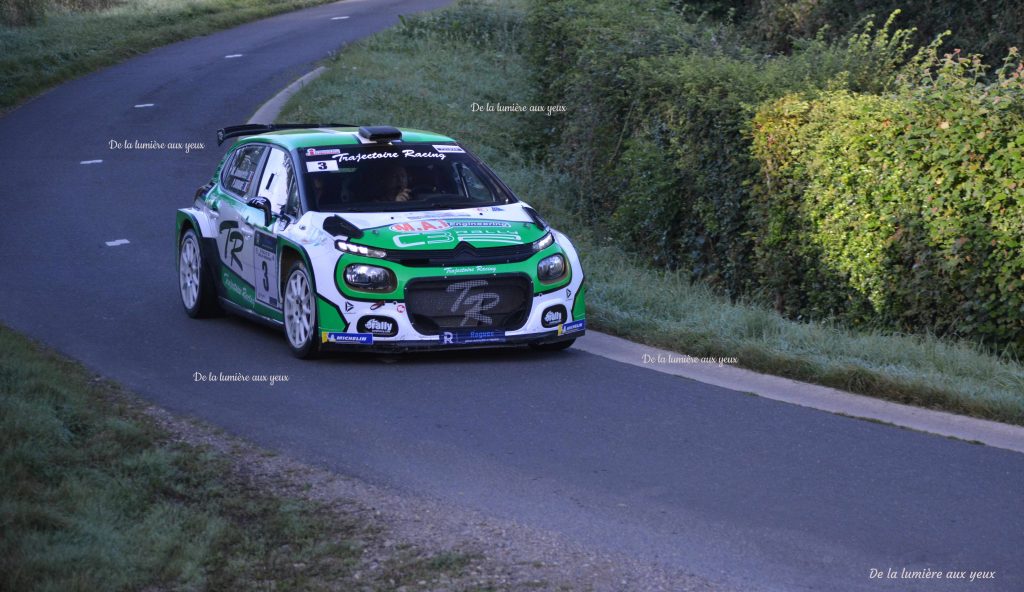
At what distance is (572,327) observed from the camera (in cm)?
988

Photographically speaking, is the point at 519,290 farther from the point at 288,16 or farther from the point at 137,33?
the point at 288,16

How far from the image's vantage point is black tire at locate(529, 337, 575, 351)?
9.98 m

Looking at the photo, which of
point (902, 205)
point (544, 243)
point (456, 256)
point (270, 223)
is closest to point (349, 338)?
point (456, 256)

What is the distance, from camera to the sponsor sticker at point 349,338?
941 centimetres

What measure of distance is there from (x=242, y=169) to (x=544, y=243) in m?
3.01

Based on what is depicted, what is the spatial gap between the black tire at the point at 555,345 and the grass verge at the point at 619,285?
72 cm

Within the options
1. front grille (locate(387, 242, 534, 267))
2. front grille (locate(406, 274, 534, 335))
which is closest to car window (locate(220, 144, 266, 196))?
front grille (locate(387, 242, 534, 267))

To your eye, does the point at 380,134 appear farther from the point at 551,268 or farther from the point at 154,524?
the point at 154,524

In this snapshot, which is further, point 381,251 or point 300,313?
point 300,313

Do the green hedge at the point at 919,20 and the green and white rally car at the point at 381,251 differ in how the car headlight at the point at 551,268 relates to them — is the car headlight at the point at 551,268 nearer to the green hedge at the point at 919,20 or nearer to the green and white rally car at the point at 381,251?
the green and white rally car at the point at 381,251

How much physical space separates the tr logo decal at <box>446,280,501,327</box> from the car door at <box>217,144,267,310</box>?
2.00 m

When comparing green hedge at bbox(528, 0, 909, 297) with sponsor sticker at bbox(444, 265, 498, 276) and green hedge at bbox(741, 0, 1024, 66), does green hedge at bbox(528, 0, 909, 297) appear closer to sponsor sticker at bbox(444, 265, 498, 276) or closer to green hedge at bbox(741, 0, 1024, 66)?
sponsor sticker at bbox(444, 265, 498, 276)

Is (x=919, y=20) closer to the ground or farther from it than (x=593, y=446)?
farther from it

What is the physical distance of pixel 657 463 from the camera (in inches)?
287
